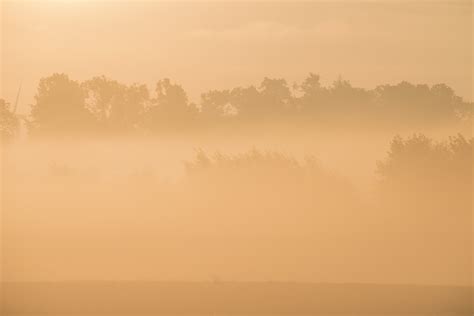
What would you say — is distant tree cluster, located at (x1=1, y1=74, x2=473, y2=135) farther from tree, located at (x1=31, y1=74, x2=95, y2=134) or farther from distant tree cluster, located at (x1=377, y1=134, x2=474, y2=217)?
distant tree cluster, located at (x1=377, y1=134, x2=474, y2=217)

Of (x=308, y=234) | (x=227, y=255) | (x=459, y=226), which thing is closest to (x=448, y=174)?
(x=459, y=226)

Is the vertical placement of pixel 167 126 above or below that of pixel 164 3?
below

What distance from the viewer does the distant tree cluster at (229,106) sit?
15.5 m

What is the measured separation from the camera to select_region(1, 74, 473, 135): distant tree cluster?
51.0 ft

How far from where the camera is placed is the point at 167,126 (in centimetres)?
1596

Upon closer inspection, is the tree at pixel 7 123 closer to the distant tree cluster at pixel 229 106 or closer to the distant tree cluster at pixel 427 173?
the distant tree cluster at pixel 229 106

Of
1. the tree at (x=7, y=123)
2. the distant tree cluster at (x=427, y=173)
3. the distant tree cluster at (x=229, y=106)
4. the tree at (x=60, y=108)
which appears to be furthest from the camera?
the distant tree cluster at (x=229, y=106)

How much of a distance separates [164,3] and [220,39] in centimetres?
150

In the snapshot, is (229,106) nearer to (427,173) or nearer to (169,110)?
(169,110)

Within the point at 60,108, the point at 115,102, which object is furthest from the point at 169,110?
the point at 60,108

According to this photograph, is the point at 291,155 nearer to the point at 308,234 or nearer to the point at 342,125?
the point at 342,125

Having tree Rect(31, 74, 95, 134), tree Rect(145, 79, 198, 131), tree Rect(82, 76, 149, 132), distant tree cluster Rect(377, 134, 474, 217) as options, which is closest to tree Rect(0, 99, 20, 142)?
tree Rect(31, 74, 95, 134)

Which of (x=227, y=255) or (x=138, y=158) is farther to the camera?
(x=138, y=158)

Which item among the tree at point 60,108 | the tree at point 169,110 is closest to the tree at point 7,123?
the tree at point 60,108
